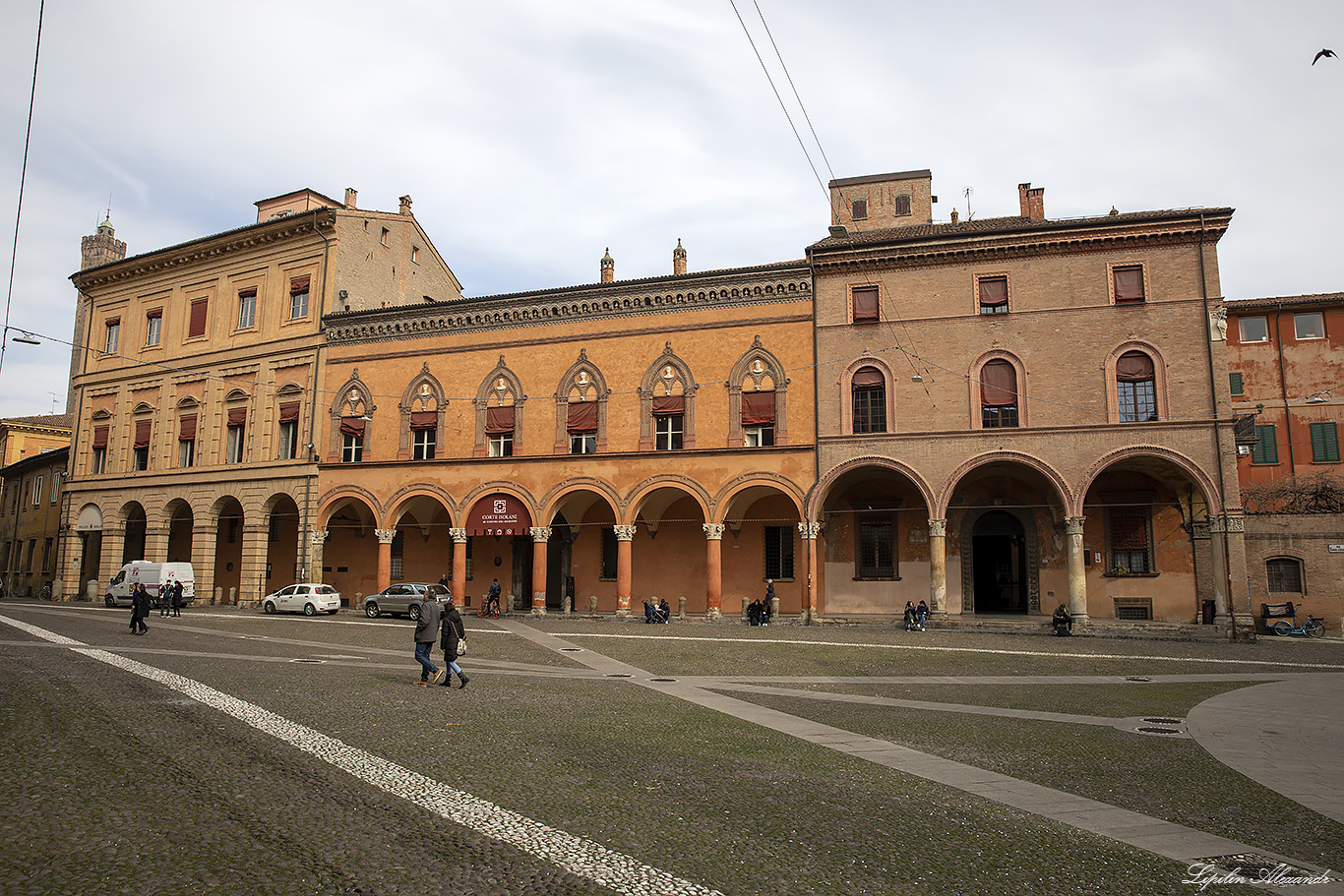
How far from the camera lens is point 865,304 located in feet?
95.3

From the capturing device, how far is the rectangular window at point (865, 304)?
94.9 feet

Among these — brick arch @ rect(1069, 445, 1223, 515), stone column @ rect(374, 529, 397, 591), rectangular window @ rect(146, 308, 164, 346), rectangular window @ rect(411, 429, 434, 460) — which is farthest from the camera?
rectangular window @ rect(146, 308, 164, 346)

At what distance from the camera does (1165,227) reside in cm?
2608

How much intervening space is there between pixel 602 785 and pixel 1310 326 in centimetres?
3630

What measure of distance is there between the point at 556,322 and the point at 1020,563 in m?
19.3

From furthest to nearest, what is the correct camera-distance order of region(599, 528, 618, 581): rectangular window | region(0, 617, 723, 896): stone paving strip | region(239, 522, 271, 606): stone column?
region(239, 522, 271, 606): stone column, region(599, 528, 618, 581): rectangular window, region(0, 617, 723, 896): stone paving strip

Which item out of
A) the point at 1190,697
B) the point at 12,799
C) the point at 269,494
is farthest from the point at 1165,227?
the point at 269,494

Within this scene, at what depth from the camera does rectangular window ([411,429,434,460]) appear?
1332 inches

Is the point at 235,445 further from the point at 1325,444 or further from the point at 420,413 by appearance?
the point at 1325,444

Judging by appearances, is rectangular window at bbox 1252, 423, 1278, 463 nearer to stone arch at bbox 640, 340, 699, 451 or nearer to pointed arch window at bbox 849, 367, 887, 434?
pointed arch window at bbox 849, 367, 887, 434

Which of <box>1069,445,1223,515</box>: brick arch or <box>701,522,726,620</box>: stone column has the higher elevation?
<box>1069,445,1223,515</box>: brick arch

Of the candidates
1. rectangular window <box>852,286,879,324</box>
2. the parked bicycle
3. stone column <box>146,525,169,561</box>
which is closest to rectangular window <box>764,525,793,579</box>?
rectangular window <box>852,286,879,324</box>

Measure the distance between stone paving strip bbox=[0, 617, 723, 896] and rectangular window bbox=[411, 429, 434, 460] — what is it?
2307cm

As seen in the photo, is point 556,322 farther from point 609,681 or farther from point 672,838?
point 672,838
